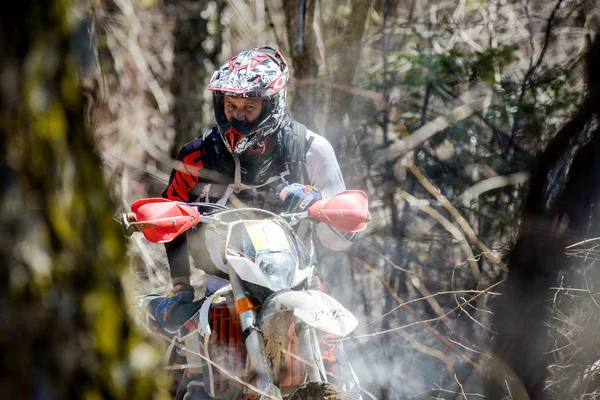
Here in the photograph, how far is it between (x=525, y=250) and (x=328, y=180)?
60.4 inches

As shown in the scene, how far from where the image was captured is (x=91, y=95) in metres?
7.99

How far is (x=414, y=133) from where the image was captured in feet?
24.2

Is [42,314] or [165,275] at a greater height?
[42,314]

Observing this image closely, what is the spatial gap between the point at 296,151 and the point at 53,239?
11.1 feet

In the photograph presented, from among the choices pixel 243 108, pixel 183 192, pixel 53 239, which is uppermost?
pixel 53 239

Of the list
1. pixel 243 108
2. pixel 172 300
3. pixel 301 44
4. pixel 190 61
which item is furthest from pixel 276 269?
pixel 190 61

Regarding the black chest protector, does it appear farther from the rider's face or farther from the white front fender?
the white front fender

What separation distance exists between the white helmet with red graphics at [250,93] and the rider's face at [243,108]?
0.03 m

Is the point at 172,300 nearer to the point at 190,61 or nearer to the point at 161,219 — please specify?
the point at 161,219

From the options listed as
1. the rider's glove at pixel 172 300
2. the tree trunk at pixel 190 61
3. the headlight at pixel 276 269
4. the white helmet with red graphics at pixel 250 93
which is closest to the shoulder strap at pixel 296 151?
the white helmet with red graphics at pixel 250 93

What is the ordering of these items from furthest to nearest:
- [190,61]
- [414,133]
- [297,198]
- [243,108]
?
[190,61]
[414,133]
[243,108]
[297,198]

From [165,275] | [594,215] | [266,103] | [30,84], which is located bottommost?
[165,275]

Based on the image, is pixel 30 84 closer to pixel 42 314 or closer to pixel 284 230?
pixel 42 314

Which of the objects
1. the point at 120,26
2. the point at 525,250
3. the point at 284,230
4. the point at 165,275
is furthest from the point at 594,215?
the point at 120,26
